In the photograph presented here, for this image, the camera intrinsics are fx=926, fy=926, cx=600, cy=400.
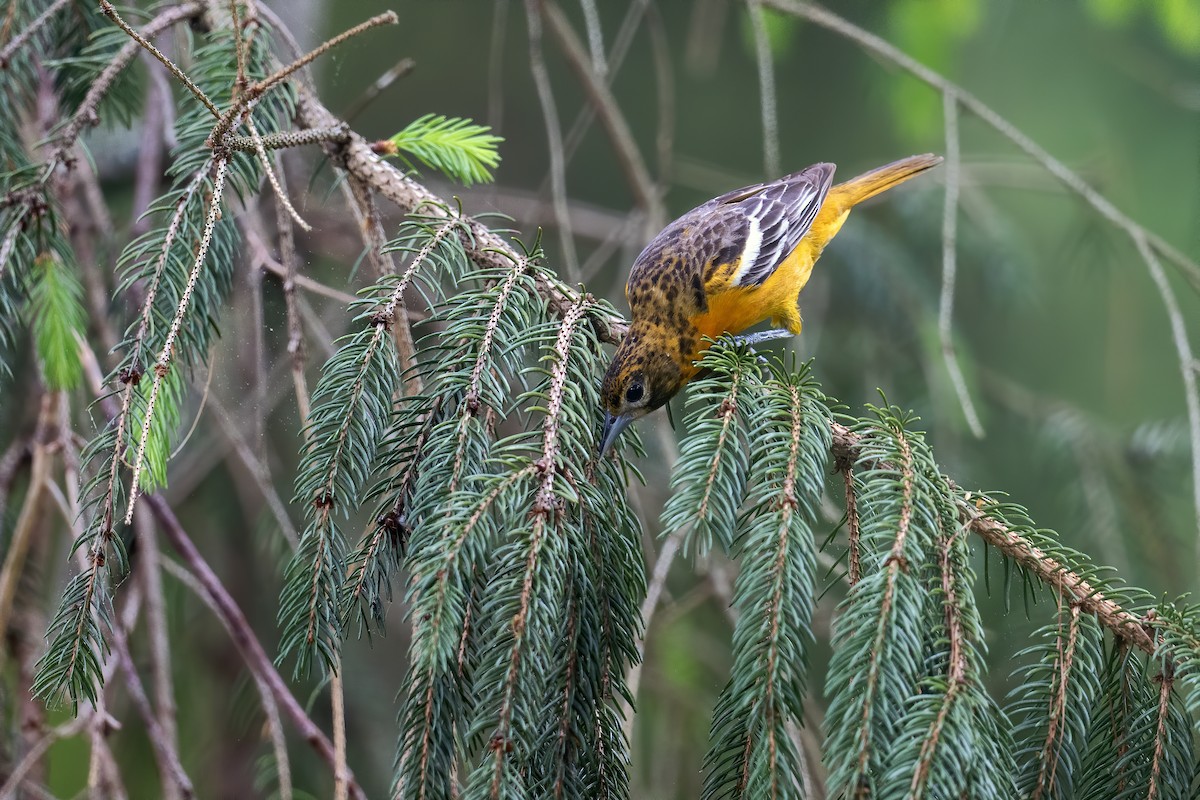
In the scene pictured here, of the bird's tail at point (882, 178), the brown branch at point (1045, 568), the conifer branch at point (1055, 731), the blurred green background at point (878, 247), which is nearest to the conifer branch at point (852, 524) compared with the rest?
the brown branch at point (1045, 568)

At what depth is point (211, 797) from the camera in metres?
2.43

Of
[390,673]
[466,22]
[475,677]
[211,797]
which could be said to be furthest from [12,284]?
[466,22]

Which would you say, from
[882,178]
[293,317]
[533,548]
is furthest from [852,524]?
[882,178]

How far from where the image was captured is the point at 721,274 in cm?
210

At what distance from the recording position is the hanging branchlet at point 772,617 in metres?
0.94

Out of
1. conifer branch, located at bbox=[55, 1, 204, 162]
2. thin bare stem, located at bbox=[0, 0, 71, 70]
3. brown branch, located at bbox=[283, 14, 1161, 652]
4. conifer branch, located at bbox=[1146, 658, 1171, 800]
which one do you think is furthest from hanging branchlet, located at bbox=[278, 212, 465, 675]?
conifer branch, located at bbox=[1146, 658, 1171, 800]

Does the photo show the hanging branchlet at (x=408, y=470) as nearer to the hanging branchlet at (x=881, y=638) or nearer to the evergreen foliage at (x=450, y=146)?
the evergreen foliage at (x=450, y=146)

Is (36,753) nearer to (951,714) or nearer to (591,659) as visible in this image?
(591,659)

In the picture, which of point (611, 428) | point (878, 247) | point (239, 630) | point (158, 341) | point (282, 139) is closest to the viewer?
point (282, 139)

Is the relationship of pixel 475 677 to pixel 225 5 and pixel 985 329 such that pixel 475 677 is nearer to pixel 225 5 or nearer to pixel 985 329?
pixel 225 5

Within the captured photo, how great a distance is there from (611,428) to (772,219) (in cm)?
117

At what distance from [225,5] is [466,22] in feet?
5.53

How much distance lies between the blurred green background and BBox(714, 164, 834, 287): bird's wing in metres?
0.30

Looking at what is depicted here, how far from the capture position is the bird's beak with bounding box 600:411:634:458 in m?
1.29
